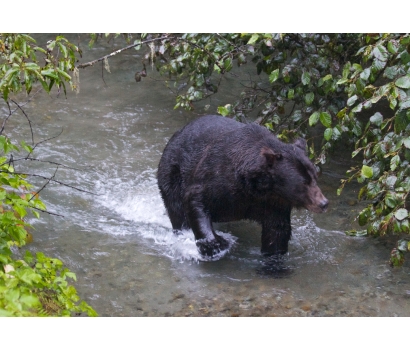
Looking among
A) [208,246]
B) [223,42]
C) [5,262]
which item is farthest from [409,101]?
[5,262]

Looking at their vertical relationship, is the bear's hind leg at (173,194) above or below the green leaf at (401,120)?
below

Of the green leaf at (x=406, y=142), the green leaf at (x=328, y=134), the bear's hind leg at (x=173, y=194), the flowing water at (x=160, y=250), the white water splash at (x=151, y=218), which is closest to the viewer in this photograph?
the flowing water at (x=160, y=250)

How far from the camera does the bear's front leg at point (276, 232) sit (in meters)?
7.02

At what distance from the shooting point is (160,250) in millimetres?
7324

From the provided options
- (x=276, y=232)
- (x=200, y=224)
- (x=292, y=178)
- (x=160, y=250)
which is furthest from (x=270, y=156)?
(x=160, y=250)

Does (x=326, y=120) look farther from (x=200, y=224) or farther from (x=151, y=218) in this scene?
Result: (x=151, y=218)

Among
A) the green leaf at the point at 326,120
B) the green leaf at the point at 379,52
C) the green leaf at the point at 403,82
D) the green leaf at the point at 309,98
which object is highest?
the green leaf at the point at 379,52

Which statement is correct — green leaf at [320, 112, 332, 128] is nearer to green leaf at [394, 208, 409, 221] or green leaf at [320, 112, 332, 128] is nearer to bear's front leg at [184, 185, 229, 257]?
green leaf at [394, 208, 409, 221]

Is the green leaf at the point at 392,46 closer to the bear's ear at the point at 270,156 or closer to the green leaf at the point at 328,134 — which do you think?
the green leaf at the point at 328,134

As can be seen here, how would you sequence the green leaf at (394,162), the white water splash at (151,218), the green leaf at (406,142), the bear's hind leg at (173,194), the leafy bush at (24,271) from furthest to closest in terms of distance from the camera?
the bear's hind leg at (173,194) → the white water splash at (151,218) → the green leaf at (394,162) → the green leaf at (406,142) → the leafy bush at (24,271)

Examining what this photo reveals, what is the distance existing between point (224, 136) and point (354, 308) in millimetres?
2297

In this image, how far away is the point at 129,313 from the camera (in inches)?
238

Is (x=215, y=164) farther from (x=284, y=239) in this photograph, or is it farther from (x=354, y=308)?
(x=354, y=308)

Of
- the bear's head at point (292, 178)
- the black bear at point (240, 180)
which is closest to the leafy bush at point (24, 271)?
A: the black bear at point (240, 180)
